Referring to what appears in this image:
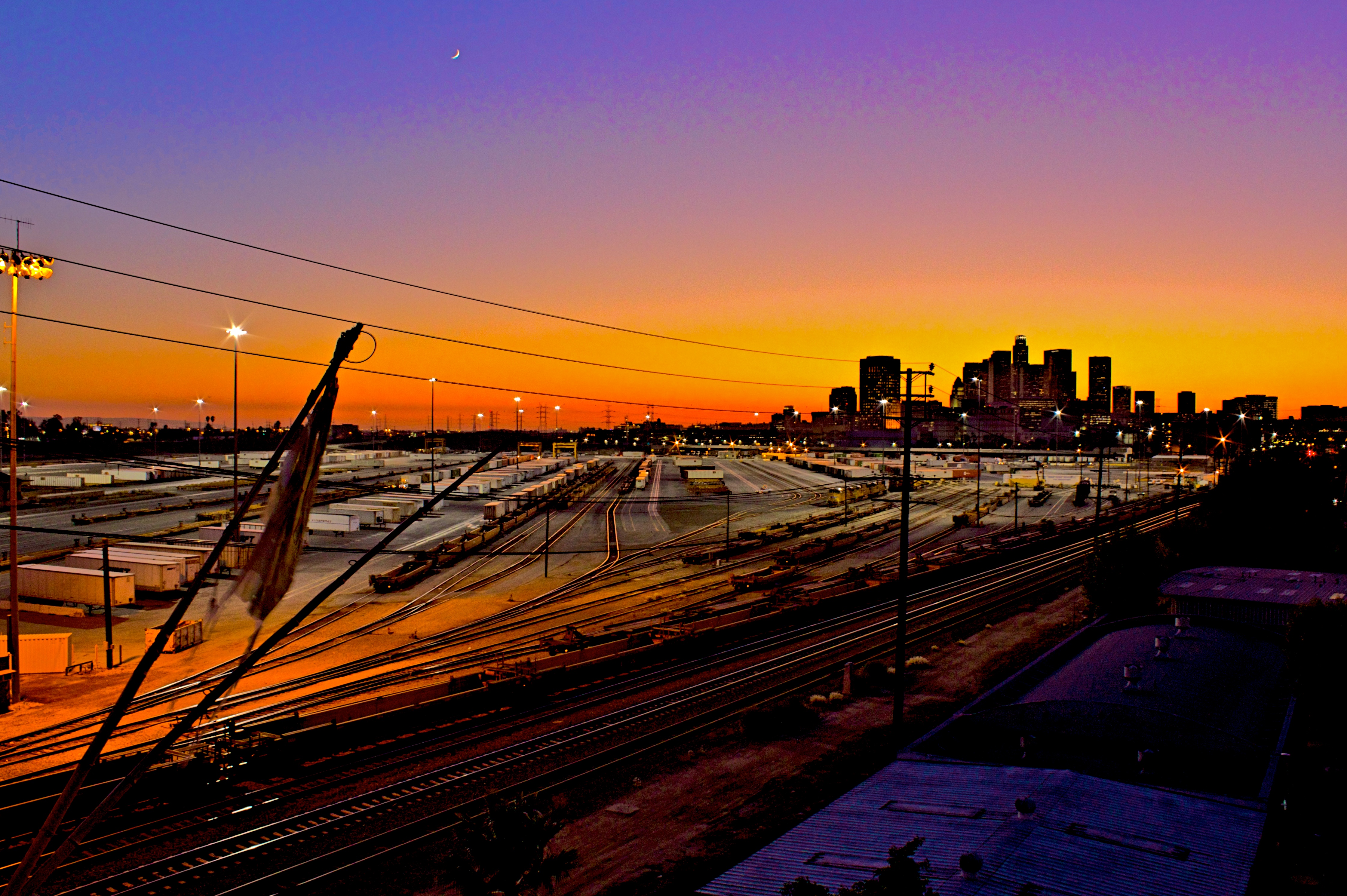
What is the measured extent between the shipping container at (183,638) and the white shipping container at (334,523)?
26.8 meters

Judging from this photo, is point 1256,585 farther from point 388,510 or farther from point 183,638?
point 388,510

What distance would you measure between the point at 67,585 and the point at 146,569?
131 inches

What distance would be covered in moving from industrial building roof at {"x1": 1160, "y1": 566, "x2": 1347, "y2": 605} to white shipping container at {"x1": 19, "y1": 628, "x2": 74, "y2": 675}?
38.5m

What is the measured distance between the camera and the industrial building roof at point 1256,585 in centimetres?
3028

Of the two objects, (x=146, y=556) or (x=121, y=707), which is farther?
(x=146, y=556)

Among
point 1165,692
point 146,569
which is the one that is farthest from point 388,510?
point 1165,692

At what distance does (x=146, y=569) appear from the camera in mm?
37688

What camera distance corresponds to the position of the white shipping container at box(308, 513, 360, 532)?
5700 centimetres

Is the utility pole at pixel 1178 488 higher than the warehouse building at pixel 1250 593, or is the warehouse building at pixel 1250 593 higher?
the utility pole at pixel 1178 488

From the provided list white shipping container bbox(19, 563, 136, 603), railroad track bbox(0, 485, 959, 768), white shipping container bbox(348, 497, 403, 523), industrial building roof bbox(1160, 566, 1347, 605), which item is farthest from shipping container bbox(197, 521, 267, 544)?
industrial building roof bbox(1160, 566, 1347, 605)

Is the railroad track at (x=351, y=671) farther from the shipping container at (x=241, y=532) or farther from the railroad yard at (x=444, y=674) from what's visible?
the shipping container at (x=241, y=532)

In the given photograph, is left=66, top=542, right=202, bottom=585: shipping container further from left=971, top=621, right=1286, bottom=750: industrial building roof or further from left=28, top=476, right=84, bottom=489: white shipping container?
left=28, top=476, right=84, bottom=489: white shipping container

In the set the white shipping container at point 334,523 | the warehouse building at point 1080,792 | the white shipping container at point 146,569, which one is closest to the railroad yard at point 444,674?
the white shipping container at point 146,569

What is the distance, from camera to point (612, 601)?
3600 centimetres
